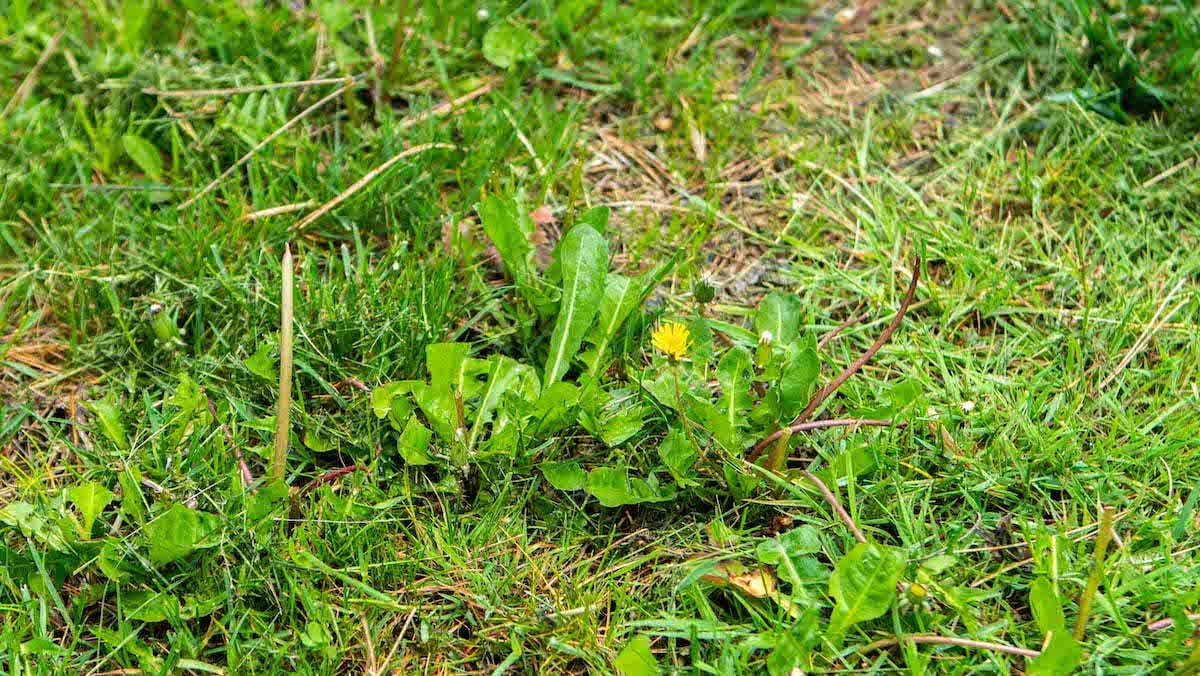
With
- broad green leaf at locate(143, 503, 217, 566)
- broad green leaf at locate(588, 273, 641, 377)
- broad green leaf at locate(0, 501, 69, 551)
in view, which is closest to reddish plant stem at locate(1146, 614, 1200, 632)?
broad green leaf at locate(588, 273, 641, 377)

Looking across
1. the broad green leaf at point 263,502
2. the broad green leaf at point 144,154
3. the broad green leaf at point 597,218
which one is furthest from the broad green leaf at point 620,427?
the broad green leaf at point 144,154

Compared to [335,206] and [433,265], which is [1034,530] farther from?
[335,206]

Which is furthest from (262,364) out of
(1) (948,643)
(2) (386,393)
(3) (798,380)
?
(1) (948,643)

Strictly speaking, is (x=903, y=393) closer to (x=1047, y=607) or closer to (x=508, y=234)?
(x=1047, y=607)

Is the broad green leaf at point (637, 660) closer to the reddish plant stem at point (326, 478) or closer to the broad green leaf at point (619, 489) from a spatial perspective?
the broad green leaf at point (619, 489)

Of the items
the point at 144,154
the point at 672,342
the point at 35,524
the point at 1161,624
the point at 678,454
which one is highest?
the point at 144,154

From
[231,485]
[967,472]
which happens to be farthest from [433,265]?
[967,472]
